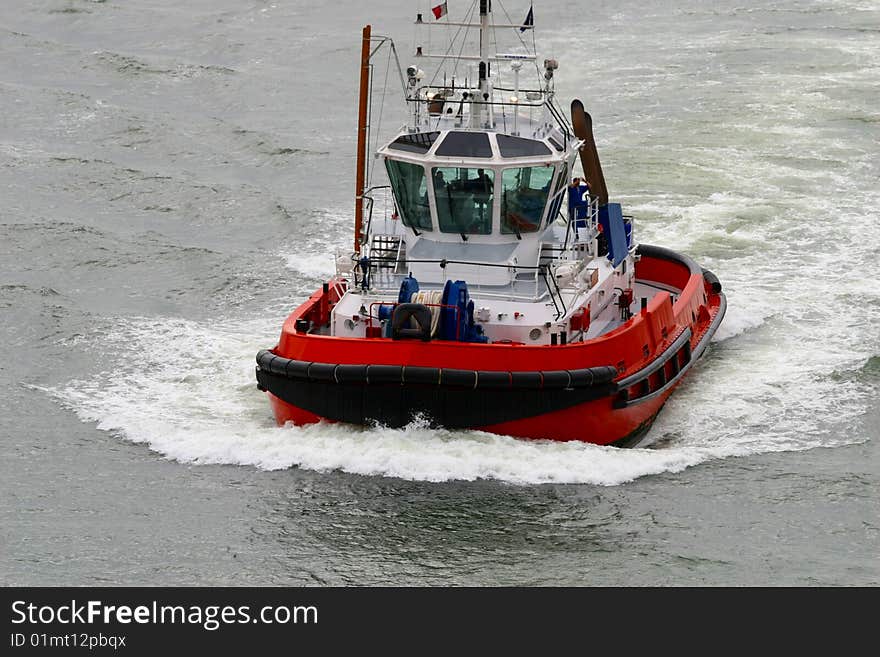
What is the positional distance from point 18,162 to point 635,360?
47.3 feet

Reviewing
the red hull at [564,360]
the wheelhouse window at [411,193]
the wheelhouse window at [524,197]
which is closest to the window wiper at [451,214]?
the wheelhouse window at [411,193]

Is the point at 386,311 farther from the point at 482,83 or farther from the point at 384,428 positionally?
the point at 482,83

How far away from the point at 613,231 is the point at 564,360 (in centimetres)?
323

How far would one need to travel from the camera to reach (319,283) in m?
21.4

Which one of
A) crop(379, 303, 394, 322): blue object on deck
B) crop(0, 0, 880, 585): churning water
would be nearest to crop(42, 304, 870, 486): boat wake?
crop(0, 0, 880, 585): churning water

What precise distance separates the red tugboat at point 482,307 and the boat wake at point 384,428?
0.87 ft

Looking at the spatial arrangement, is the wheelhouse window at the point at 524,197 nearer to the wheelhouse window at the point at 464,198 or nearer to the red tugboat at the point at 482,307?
the red tugboat at the point at 482,307

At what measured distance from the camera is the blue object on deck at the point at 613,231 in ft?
55.5

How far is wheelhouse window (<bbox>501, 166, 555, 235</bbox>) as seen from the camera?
1526cm

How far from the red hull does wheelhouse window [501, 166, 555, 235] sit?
1.42 m

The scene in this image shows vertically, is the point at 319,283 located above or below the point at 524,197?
below

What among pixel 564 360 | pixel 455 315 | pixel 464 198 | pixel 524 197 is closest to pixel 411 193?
pixel 464 198

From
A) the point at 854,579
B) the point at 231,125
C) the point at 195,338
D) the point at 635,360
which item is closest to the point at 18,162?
the point at 231,125

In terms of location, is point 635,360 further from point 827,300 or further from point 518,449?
point 827,300
